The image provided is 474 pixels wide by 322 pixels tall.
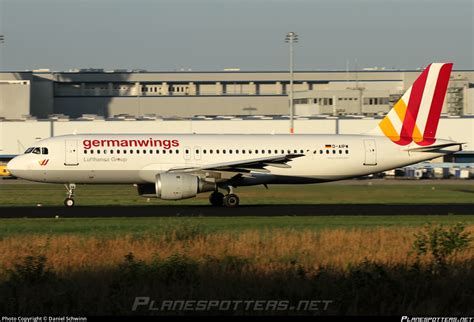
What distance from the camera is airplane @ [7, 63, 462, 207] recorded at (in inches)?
1578

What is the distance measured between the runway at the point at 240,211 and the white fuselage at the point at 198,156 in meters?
2.37

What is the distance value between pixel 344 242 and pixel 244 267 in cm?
541

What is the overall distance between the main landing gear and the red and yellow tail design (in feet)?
30.2

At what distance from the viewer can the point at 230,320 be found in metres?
13.8

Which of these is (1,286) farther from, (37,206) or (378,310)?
(37,206)

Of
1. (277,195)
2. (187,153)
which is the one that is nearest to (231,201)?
(187,153)

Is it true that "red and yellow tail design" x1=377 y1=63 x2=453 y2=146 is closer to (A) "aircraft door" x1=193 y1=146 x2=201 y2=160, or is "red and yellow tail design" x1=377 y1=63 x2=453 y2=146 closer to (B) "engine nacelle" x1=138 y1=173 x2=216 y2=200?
(A) "aircraft door" x1=193 y1=146 x2=201 y2=160

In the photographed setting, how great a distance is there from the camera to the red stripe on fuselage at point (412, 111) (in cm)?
4416

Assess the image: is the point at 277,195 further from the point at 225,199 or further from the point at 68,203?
the point at 68,203

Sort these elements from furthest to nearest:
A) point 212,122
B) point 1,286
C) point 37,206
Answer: point 212,122 < point 37,206 < point 1,286

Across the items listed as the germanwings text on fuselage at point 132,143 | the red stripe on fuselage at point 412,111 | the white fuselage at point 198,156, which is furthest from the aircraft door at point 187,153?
the red stripe on fuselage at point 412,111

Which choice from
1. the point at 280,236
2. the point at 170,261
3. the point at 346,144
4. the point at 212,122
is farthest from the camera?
the point at 212,122

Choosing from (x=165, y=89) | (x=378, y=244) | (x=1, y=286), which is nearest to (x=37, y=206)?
(x=378, y=244)

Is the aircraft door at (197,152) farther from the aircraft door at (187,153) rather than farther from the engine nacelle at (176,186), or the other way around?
the engine nacelle at (176,186)
